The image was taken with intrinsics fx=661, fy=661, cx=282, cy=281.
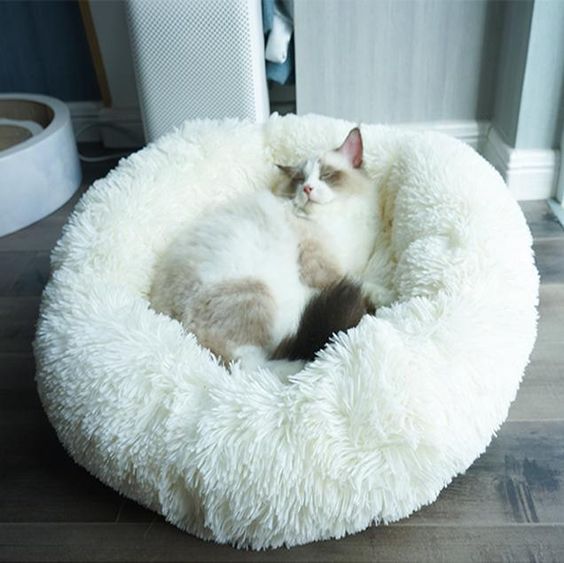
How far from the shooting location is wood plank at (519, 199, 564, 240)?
1697mm

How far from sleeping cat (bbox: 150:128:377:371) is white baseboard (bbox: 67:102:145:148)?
0.95 m

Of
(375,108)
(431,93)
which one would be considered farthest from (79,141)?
(431,93)

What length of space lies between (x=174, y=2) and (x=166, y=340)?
1.00m

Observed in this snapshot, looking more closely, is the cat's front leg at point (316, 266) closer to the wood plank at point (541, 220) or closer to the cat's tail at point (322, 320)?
the cat's tail at point (322, 320)

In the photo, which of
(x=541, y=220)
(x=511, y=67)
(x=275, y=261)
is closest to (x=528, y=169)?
(x=541, y=220)

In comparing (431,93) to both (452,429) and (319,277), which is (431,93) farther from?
(452,429)

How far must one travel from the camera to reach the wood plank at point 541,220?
170 centimetres

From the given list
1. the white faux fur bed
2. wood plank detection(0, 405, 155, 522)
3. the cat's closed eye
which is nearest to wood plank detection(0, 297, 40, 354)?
wood plank detection(0, 405, 155, 522)

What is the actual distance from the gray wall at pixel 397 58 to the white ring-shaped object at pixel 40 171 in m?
0.71

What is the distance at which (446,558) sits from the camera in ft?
3.14

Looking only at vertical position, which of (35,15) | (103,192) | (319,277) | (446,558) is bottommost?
(446,558)

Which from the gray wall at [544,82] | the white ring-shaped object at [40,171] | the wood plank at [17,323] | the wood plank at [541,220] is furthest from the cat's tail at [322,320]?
the white ring-shaped object at [40,171]

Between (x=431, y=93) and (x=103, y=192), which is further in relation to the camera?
(x=431, y=93)

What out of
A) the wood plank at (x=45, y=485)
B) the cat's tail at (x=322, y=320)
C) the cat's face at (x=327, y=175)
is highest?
the cat's face at (x=327, y=175)
